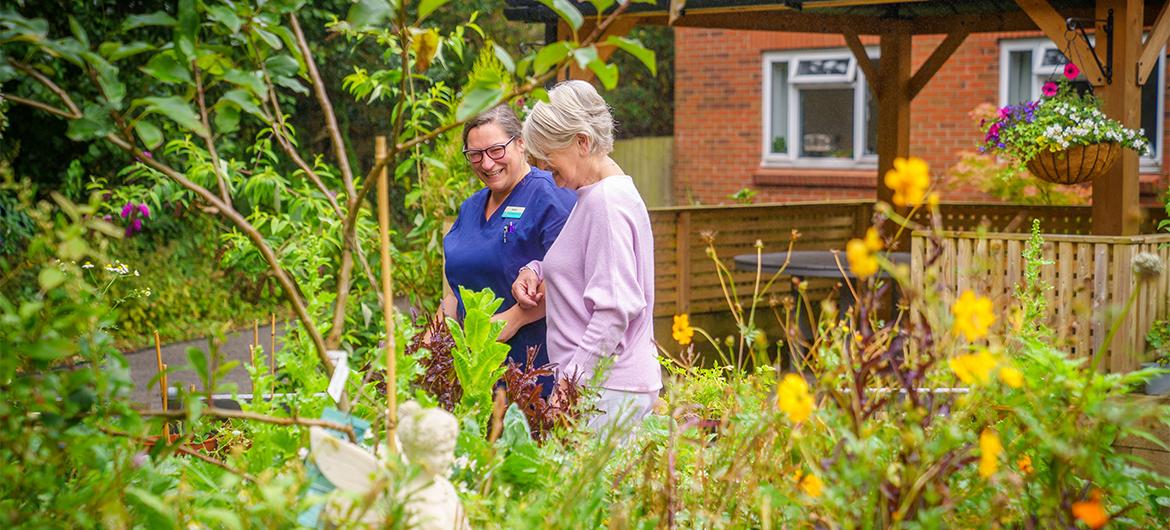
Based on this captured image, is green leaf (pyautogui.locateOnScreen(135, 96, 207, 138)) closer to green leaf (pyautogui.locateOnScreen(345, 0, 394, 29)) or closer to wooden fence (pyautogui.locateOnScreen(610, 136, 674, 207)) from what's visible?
green leaf (pyautogui.locateOnScreen(345, 0, 394, 29))

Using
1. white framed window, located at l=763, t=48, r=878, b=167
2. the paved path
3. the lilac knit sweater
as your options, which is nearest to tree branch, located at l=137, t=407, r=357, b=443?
the lilac knit sweater

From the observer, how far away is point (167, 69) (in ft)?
5.60

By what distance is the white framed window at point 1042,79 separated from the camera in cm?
1161

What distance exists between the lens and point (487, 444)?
6.69 feet

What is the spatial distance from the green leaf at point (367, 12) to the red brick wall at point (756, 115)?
11394mm

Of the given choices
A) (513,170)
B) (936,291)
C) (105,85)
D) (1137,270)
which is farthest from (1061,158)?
(105,85)

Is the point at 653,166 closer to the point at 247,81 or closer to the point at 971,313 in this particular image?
the point at 247,81

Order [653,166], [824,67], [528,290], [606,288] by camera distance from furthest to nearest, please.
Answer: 1. [653,166]
2. [824,67]
3. [528,290]
4. [606,288]

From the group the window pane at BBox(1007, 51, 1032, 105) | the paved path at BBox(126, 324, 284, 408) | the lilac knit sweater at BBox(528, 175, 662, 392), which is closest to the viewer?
the lilac knit sweater at BBox(528, 175, 662, 392)

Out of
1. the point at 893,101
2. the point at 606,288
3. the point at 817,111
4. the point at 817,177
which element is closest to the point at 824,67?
the point at 817,111

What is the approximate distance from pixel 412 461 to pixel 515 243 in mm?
1889

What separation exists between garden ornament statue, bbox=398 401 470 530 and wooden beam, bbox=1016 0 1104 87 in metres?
5.45

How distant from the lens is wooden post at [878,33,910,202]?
1002 cm

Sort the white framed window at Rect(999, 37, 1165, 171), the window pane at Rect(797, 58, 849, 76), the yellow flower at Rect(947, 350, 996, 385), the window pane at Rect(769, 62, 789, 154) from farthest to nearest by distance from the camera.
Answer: the window pane at Rect(769, 62, 789, 154), the window pane at Rect(797, 58, 849, 76), the white framed window at Rect(999, 37, 1165, 171), the yellow flower at Rect(947, 350, 996, 385)
